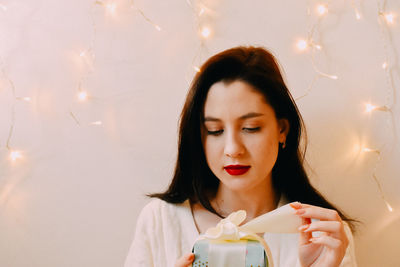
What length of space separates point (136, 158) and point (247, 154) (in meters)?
0.49

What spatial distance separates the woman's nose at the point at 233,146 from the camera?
3.55 feet

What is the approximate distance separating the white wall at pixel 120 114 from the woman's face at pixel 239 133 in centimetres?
32

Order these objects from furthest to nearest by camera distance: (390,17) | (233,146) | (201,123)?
(390,17), (201,123), (233,146)

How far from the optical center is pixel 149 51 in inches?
56.6

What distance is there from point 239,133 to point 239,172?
11cm

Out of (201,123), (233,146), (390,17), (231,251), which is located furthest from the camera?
(390,17)

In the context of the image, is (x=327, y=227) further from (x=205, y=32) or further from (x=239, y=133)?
(x=205, y=32)

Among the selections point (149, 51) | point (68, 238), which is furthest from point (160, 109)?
point (68, 238)

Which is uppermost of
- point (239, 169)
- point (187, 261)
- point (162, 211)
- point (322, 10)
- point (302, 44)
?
point (322, 10)

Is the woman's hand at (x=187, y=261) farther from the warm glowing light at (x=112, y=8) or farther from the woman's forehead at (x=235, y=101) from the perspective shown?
the warm glowing light at (x=112, y=8)

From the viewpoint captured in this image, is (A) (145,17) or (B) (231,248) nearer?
(B) (231,248)

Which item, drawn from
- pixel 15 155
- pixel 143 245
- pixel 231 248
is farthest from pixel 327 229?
pixel 15 155

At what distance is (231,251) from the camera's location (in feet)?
3.00

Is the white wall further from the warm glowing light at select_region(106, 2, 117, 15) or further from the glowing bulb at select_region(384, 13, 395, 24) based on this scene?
the glowing bulb at select_region(384, 13, 395, 24)
